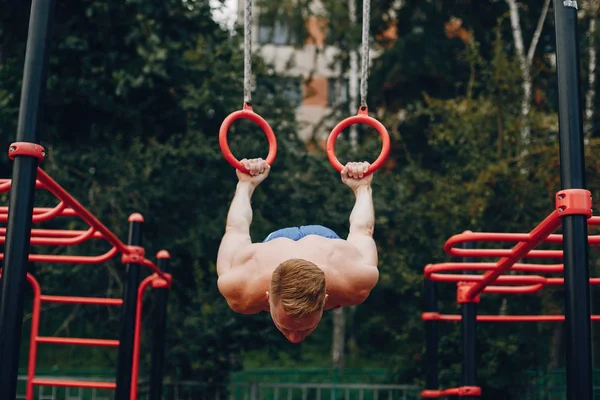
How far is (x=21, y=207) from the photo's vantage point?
2.44 metres

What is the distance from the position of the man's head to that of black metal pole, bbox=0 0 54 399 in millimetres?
926

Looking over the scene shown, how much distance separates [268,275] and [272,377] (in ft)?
30.4

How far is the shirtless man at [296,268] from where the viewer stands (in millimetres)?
2883

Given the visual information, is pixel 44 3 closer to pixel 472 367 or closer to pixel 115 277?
pixel 472 367

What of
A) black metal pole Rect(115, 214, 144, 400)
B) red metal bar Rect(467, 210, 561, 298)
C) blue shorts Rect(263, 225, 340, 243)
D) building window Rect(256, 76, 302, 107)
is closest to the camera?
red metal bar Rect(467, 210, 561, 298)

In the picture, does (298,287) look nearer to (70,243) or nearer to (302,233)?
(302,233)

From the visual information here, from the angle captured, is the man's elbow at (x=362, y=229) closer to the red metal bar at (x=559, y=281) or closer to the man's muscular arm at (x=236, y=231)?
the man's muscular arm at (x=236, y=231)

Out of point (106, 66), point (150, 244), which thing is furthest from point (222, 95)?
point (150, 244)

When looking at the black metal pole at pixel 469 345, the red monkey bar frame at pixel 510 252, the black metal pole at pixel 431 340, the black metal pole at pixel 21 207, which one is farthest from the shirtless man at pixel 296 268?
the black metal pole at pixel 431 340

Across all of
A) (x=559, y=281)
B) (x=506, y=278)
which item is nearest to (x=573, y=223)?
(x=506, y=278)

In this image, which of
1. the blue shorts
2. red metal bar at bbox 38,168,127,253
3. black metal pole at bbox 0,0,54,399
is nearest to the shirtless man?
the blue shorts

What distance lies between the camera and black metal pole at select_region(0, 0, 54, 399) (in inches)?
92.6

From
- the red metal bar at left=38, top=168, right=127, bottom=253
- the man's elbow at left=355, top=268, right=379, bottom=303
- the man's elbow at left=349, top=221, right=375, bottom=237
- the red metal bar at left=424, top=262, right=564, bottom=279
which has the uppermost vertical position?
the red metal bar at left=38, top=168, right=127, bottom=253

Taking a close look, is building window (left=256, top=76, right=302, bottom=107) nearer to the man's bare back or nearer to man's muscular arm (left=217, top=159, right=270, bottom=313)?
man's muscular arm (left=217, top=159, right=270, bottom=313)
